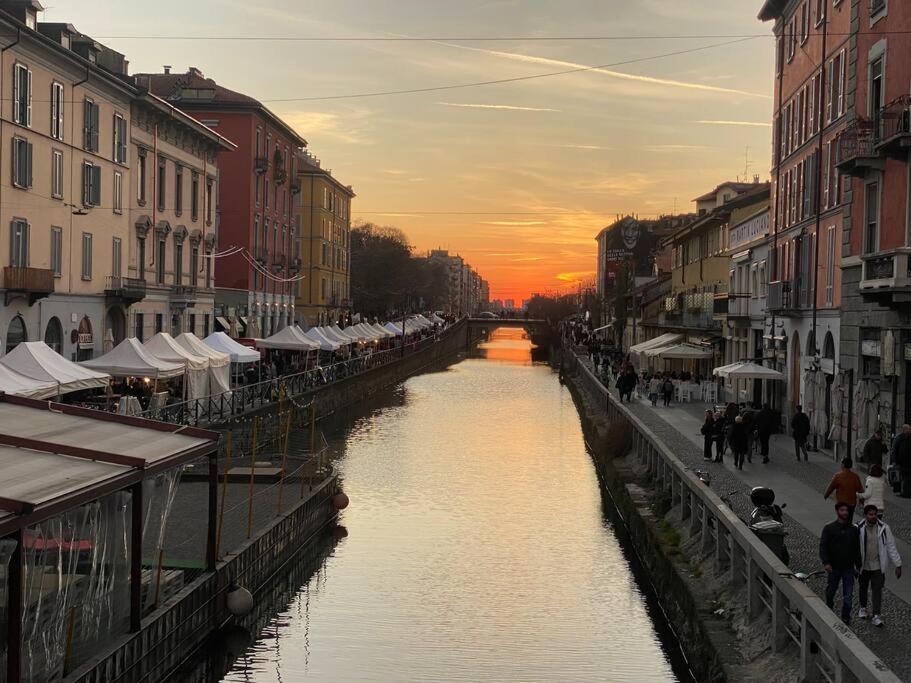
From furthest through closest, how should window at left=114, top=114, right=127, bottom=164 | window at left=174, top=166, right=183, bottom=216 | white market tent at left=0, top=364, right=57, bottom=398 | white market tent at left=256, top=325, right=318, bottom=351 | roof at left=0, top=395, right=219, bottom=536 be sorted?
window at left=174, top=166, right=183, bottom=216, white market tent at left=256, top=325, right=318, bottom=351, window at left=114, top=114, right=127, bottom=164, white market tent at left=0, top=364, right=57, bottom=398, roof at left=0, top=395, right=219, bottom=536

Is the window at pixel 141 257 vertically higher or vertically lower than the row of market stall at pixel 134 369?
higher

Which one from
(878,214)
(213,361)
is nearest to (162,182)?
(213,361)

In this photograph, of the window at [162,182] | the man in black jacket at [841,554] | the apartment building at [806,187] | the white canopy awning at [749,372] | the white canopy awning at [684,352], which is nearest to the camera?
the man in black jacket at [841,554]

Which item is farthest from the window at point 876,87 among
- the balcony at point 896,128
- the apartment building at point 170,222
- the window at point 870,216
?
the apartment building at point 170,222

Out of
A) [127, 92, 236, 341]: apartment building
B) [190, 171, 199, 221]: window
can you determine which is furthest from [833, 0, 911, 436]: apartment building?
[190, 171, 199, 221]: window

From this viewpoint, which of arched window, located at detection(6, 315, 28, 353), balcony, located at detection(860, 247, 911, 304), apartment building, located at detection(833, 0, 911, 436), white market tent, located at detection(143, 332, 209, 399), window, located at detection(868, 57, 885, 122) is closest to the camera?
balcony, located at detection(860, 247, 911, 304)

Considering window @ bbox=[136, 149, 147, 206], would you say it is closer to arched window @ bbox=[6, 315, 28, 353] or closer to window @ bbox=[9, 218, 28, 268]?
window @ bbox=[9, 218, 28, 268]

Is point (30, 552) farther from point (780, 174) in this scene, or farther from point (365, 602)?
point (780, 174)

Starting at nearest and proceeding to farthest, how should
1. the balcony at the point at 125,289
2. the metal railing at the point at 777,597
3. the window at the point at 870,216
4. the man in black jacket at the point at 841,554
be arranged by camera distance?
the metal railing at the point at 777,597 → the man in black jacket at the point at 841,554 → the window at the point at 870,216 → the balcony at the point at 125,289

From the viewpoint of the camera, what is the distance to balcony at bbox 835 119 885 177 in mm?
24578

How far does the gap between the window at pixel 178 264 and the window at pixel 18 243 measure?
15846mm

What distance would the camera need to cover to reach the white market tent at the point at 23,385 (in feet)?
71.0

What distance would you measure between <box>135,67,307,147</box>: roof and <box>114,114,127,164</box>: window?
73.3 feet

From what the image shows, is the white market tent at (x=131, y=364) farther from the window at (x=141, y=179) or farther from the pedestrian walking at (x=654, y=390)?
the pedestrian walking at (x=654, y=390)
